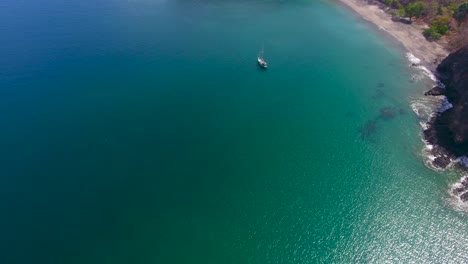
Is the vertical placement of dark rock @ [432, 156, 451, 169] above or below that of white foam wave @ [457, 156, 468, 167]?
below

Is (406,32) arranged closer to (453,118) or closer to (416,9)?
(416,9)

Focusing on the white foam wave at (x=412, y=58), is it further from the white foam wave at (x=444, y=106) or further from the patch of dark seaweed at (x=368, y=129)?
the patch of dark seaweed at (x=368, y=129)

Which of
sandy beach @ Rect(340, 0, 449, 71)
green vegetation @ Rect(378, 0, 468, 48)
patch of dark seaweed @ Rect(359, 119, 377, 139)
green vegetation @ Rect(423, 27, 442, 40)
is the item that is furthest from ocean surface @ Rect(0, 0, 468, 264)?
green vegetation @ Rect(378, 0, 468, 48)

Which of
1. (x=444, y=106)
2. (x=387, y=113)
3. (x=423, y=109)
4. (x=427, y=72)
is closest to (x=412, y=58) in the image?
(x=427, y=72)

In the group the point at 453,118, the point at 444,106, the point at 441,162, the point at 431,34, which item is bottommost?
the point at 441,162

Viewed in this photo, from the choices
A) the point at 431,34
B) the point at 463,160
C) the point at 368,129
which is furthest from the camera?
the point at 431,34

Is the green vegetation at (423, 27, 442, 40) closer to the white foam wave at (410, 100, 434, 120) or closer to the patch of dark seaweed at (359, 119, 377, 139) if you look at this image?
the white foam wave at (410, 100, 434, 120)

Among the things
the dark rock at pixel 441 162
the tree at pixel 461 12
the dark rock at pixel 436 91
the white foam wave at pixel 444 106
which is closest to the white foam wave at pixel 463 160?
the dark rock at pixel 441 162
